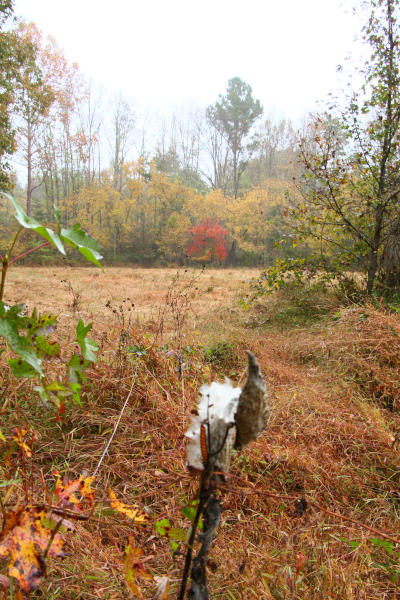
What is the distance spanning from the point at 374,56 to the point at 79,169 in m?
25.9

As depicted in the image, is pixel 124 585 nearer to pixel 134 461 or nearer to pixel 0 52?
pixel 134 461

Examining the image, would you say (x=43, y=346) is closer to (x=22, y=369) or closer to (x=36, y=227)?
(x=22, y=369)

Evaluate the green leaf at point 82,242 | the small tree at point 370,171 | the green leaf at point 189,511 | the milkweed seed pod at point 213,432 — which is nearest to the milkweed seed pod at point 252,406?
the milkweed seed pod at point 213,432

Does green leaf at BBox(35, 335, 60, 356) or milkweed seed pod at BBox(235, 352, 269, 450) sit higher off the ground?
green leaf at BBox(35, 335, 60, 356)

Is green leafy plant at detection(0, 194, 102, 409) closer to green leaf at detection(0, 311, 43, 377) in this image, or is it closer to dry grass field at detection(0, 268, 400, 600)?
green leaf at detection(0, 311, 43, 377)

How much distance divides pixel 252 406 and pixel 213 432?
84 millimetres

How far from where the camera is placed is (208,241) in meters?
A: 26.5

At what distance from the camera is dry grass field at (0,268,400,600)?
99 centimetres

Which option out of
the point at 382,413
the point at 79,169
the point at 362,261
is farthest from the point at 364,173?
the point at 79,169

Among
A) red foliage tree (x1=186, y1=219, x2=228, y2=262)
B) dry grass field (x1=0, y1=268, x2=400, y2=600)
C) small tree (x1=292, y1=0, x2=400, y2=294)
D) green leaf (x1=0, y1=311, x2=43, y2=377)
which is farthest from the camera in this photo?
red foliage tree (x1=186, y1=219, x2=228, y2=262)

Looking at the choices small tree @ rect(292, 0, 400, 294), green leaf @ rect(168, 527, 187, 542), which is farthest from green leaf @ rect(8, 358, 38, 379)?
small tree @ rect(292, 0, 400, 294)

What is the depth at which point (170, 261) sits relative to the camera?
25.7 meters

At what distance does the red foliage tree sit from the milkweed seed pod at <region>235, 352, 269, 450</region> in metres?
24.8

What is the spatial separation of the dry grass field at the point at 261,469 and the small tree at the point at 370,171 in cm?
206
